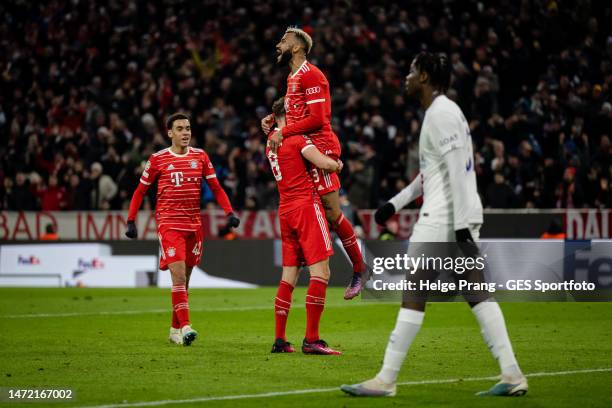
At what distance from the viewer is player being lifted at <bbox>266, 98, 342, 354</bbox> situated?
10.5 metres

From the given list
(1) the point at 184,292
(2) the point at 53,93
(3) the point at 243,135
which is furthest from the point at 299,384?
(2) the point at 53,93

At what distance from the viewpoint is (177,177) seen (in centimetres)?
1196

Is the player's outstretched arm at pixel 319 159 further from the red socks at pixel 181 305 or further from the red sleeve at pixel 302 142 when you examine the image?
the red socks at pixel 181 305

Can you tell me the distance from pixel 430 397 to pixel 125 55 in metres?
23.9

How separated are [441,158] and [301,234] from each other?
327 cm

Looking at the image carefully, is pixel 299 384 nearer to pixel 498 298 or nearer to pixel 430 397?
pixel 430 397

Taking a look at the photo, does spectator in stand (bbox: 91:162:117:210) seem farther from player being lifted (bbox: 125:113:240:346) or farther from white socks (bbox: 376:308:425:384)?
white socks (bbox: 376:308:425:384)

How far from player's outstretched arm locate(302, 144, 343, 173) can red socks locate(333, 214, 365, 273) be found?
118 cm

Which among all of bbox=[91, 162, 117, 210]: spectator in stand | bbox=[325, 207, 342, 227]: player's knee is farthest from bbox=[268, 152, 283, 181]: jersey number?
bbox=[91, 162, 117, 210]: spectator in stand

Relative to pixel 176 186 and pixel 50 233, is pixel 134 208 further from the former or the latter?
pixel 50 233

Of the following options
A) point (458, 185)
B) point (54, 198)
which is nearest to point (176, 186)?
point (458, 185)

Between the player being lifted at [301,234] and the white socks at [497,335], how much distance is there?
310 cm

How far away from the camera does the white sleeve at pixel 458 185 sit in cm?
719

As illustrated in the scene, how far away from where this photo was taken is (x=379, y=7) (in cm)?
2808
